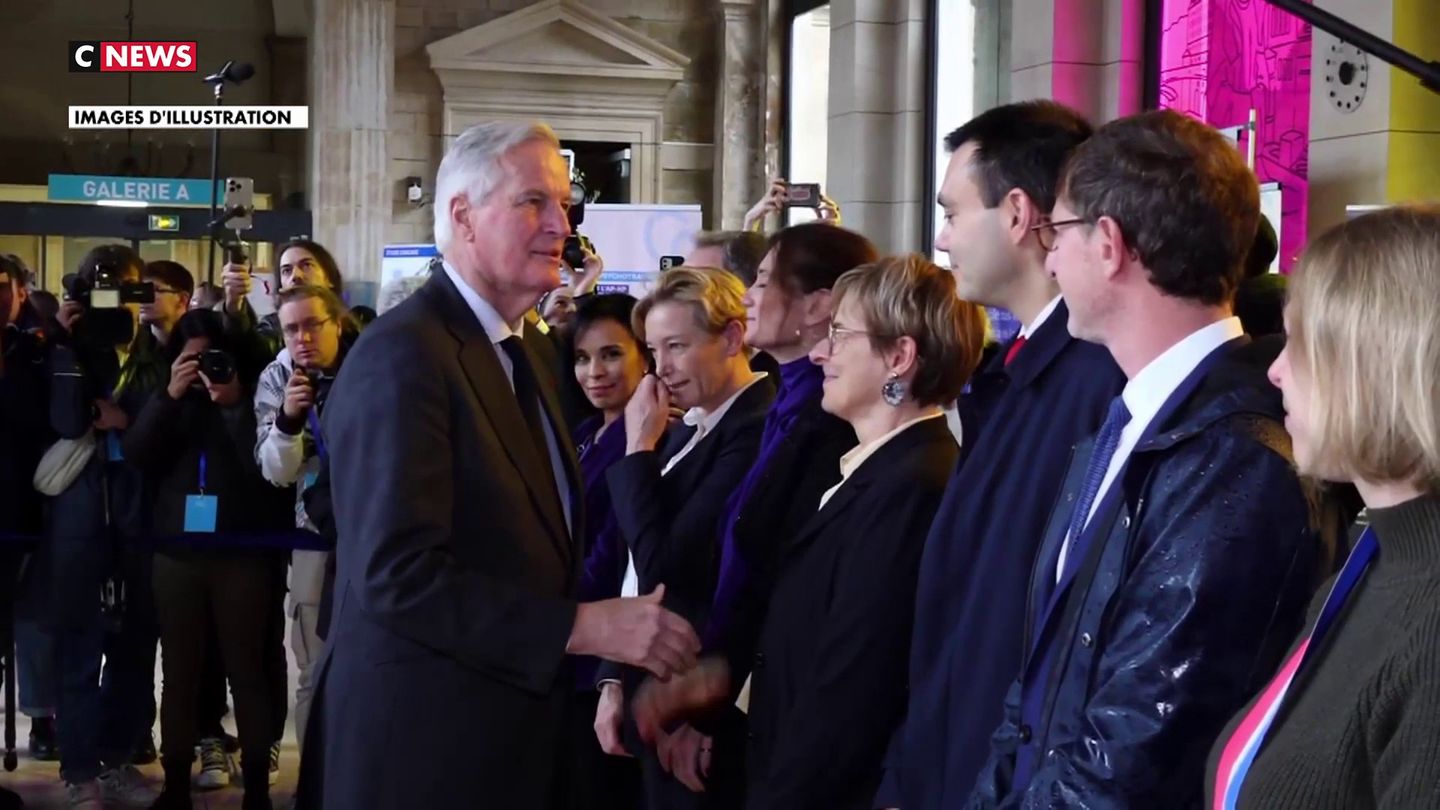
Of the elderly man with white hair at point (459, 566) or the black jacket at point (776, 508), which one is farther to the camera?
the black jacket at point (776, 508)

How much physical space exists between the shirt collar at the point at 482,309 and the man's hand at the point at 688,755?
963 mm

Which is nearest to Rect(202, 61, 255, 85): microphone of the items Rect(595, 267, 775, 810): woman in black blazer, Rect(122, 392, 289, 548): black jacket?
Rect(122, 392, 289, 548): black jacket

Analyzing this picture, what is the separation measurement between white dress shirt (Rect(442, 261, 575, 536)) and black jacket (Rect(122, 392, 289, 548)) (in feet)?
8.80

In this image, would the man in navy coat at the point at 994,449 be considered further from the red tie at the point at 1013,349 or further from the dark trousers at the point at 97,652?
the dark trousers at the point at 97,652

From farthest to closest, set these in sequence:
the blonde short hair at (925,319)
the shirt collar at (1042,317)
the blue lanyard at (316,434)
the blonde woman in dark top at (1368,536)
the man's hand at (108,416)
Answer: the man's hand at (108,416) → the blue lanyard at (316,434) → the blonde short hair at (925,319) → the shirt collar at (1042,317) → the blonde woman in dark top at (1368,536)

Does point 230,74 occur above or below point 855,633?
above

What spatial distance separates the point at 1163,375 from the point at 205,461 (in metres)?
3.92

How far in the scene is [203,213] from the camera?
15.6 m

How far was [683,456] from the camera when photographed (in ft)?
11.8

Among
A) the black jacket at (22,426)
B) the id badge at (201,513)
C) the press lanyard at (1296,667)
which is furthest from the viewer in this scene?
the black jacket at (22,426)

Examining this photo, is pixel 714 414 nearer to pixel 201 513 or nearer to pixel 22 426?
pixel 201 513

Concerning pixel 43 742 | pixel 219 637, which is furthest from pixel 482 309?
pixel 43 742

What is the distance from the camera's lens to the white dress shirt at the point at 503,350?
2.74m

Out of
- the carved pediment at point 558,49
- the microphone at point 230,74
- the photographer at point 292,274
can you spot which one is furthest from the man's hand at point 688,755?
the carved pediment at point 558,49
